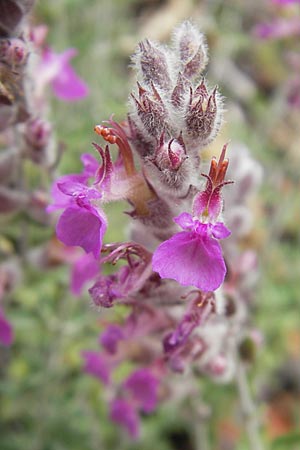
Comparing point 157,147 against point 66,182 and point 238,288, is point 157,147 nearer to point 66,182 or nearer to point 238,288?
point 66,182

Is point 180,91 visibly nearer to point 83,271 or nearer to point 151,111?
point 151,111

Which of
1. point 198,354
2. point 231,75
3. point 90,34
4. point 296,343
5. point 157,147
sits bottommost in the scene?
point 198,354

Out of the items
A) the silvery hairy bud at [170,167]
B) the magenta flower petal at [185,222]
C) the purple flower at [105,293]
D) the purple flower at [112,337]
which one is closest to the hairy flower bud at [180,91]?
the silvery hairy bud at [170,167]

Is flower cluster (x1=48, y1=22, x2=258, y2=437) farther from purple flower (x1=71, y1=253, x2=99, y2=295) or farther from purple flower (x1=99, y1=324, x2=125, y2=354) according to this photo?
purple flower (x1=71, y1=253, x2=99, y2=295)

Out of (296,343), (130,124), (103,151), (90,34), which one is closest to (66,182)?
(103,151)

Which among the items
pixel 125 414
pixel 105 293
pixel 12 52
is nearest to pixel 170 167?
pixel 105 293

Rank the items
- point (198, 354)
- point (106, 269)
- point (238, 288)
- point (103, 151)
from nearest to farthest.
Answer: point (103, 151) < point (198, 354) < point (238, 288) < point (106, 269)

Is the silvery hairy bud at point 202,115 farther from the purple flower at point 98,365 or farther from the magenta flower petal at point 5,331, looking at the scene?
the purple flower at point 98,365
